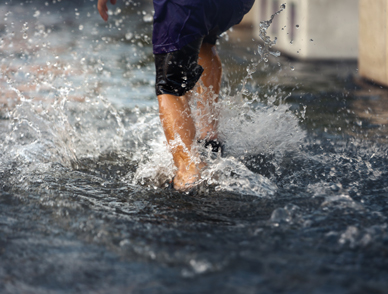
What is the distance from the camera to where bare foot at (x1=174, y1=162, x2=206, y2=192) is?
2352 millimetres

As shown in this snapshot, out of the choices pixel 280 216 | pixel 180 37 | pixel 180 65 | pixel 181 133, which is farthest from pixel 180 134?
pixel 280 216

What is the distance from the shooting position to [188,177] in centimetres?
238

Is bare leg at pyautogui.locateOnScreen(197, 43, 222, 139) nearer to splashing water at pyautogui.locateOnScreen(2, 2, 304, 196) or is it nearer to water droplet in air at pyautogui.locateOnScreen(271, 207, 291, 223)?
splashing water at pyautogui.locateOnScreen(2, 2, 304, 196)

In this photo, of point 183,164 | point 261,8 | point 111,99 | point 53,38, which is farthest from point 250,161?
point 261,8

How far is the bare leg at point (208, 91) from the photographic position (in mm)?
2760

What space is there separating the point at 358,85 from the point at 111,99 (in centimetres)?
247

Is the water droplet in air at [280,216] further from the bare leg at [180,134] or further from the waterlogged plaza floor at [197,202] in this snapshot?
the bare leg at [180,134]

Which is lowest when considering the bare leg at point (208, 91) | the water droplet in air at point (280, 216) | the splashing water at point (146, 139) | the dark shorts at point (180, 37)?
the splashing water at point (146, 139)

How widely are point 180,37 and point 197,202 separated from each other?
790mm

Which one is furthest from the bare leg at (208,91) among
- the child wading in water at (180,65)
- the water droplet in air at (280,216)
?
the water droplet in air at (280,216)

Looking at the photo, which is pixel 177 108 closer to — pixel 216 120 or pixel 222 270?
pixel 216 120

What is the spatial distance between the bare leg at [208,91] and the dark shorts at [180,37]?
0.94 ft

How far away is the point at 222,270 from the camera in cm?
151

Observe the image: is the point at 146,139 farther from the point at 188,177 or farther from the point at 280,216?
the point at 280,216
